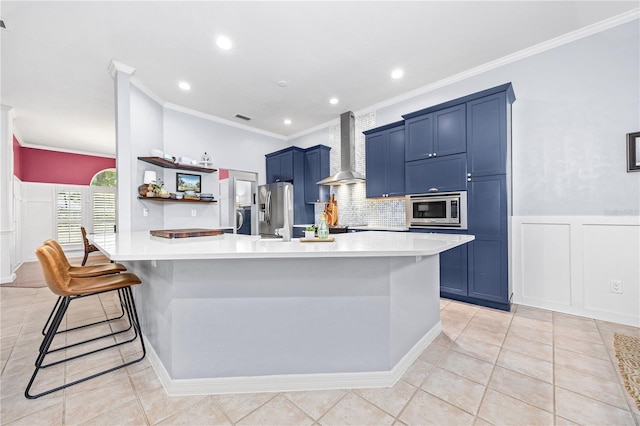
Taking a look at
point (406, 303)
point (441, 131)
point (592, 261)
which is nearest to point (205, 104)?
point (441, 131)

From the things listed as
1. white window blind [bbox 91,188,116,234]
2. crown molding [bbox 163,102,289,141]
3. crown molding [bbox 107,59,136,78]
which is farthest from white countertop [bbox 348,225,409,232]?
white window blind [bbox 91,188,116,234]

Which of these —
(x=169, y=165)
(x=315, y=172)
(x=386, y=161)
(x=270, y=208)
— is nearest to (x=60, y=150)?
(x=169, y=165)

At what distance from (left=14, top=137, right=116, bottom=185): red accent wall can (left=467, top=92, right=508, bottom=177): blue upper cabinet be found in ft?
28.3

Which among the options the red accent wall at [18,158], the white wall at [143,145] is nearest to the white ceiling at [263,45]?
the white wall at [143,145]

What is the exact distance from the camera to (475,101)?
3031mm

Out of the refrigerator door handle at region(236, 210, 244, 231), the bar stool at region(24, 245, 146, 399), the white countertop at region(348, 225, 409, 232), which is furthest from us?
the refrigerator door handle at region(236, 210, 244, 231)

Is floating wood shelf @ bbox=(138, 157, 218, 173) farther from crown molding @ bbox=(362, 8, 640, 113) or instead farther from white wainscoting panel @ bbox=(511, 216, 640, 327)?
white wainscoting panel @ bbox=(511, 216, 640, 327)

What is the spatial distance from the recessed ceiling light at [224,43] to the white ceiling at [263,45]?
0.22ft

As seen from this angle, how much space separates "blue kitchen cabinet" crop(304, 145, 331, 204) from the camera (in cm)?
515

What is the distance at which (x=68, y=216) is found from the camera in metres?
7.00

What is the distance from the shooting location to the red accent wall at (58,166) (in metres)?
6.45

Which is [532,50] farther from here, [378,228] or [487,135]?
[378,228]

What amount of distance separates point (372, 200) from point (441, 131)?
5.26ft

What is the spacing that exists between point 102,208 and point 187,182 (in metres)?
4.86
